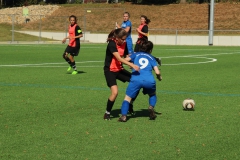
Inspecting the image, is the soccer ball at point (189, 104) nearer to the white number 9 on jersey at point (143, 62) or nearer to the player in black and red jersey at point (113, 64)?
the player in black and red jersey at point (113, 64)

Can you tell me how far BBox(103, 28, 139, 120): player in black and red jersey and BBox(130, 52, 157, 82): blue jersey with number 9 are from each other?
9.4 inches

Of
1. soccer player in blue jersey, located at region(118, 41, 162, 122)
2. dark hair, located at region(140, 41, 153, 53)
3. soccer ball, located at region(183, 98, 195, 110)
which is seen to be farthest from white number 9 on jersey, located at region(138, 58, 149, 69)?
soccer ball, located at region(183, 98, 195, 110)

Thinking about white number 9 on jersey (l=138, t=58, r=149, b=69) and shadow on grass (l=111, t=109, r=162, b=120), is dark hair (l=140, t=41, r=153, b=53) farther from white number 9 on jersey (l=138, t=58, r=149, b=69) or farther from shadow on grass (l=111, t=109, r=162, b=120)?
shadow on grass (l=111, t=109, r=162, b=120)

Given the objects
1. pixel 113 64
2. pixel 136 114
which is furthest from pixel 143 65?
pixel 136 114

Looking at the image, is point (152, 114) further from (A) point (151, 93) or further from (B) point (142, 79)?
(B) point (142, 79)

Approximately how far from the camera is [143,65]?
33.2 ft

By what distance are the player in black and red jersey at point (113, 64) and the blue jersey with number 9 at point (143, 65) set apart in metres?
0.24

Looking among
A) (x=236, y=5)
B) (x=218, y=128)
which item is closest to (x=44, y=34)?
(x=236, y=5)

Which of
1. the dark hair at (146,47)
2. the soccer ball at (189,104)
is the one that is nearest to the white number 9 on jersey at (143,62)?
the dark hair at (146,47)

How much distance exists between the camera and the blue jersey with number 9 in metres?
10.1

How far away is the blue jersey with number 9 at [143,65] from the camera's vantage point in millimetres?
10078

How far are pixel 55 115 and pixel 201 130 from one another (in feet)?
9.17

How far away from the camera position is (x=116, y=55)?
10.3m

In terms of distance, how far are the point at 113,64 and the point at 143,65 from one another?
738 mm
